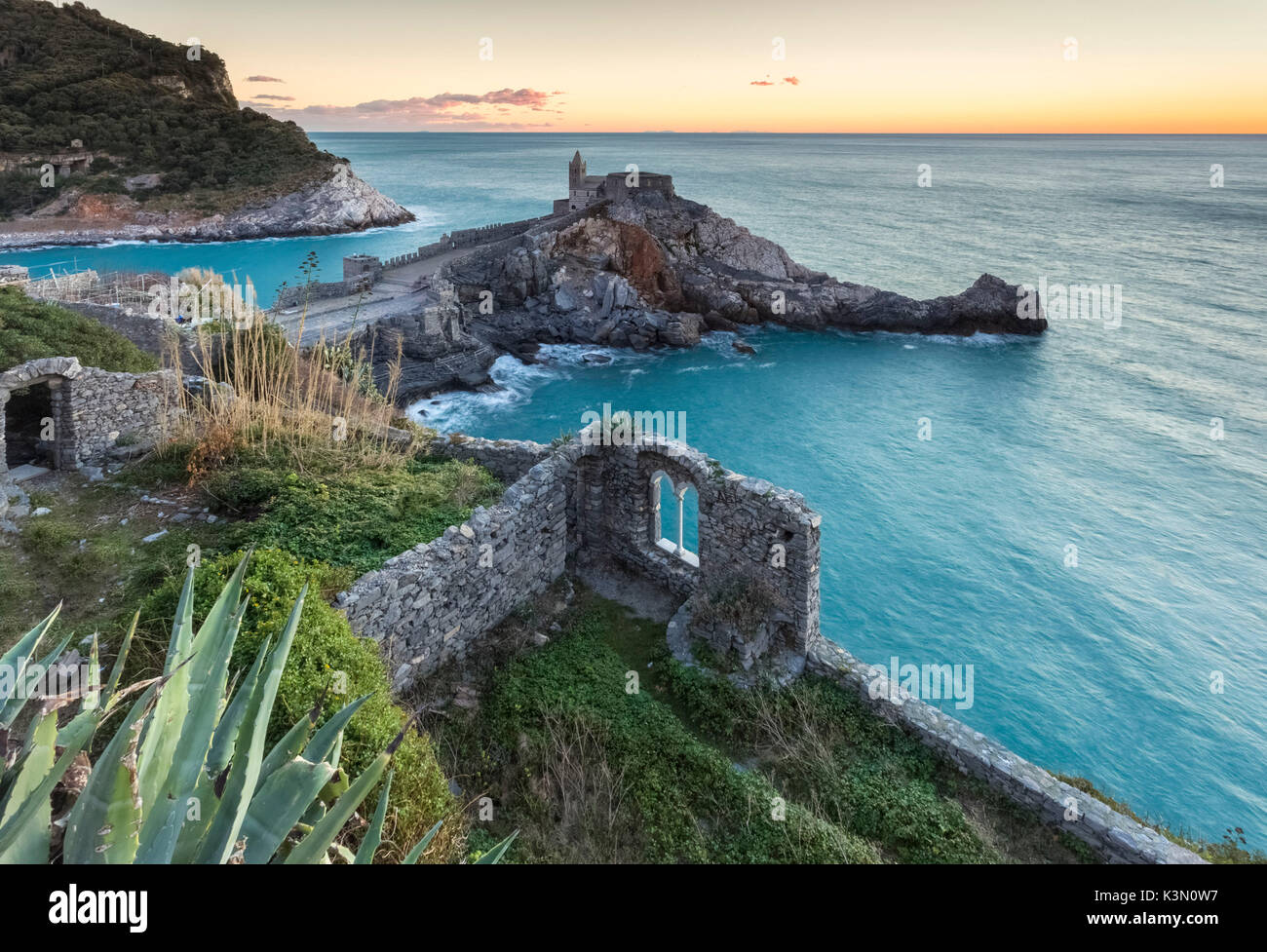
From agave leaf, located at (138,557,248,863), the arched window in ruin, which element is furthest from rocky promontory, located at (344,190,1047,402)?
agave leaf, located at (138,557,248,863)

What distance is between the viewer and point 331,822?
263 centimetres

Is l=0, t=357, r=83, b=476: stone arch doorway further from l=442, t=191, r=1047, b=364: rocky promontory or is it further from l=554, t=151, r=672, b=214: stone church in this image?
l=554, t=151, r=672, b=214: stone church

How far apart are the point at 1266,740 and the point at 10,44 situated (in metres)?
105

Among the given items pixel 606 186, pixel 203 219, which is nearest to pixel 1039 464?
pixel 606 186

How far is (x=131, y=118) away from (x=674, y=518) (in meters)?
75.9

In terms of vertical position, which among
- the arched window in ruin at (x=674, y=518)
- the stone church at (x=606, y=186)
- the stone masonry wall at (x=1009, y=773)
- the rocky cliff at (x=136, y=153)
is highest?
the rocky cliff at (x=136, y=153)

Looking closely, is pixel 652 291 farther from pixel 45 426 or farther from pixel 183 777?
pixel 183 777

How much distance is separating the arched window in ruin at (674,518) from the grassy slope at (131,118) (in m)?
61.7

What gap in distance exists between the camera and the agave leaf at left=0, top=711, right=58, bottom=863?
2146 millimetres

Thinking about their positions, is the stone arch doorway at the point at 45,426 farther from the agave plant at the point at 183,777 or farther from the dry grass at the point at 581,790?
the agave plant at the point at 183,777

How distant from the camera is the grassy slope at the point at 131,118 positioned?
2552 inches

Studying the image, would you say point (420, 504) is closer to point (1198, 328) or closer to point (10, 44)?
point (1198, 328)

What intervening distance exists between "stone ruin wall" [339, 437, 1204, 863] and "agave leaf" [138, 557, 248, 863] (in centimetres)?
545

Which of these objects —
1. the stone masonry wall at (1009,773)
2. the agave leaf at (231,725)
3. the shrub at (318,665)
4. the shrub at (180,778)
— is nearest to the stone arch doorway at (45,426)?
the shrub at (318,665)
